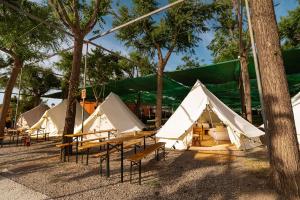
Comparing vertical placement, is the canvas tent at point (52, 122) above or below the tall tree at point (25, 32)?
below

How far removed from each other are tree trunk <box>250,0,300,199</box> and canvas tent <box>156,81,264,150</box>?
4.07 meters

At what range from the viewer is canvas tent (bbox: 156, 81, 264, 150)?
809cm

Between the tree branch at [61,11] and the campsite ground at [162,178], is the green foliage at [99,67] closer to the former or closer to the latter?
the tree branch at [61,11]

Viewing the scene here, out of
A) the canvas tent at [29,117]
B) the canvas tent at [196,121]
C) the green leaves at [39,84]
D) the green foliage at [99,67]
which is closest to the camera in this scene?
the canvas tent at [196,121]

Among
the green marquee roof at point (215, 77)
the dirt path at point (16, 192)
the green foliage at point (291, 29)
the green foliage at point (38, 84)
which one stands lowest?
the dirt path at point (16, 192)

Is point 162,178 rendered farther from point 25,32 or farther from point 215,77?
point 215,77

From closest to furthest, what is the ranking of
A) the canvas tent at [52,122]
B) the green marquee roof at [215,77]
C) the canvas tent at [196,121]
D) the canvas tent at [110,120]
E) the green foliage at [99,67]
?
the canvas tent at [196,121] → the green marquee roof at [215,77] → the canvas tent at [110,120] → the canvas tent at [52,122] → the green foliage at [99,67]

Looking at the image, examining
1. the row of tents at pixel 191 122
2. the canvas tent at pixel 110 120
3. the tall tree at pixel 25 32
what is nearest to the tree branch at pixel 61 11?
the tall tree at pixel 25 32

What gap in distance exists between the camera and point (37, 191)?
442 centimetres

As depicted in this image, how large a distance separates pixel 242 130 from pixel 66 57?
1671cm

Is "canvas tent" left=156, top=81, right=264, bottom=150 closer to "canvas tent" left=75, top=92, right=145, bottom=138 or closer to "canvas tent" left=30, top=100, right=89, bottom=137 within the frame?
"canvas tent" left=75, top=92, right=145, bottom=138

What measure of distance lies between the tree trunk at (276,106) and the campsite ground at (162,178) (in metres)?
Result: 0.40

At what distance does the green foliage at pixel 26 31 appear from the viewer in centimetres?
870

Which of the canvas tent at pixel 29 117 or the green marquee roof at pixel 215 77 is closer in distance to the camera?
the green marquee roof at pixel 215 77
